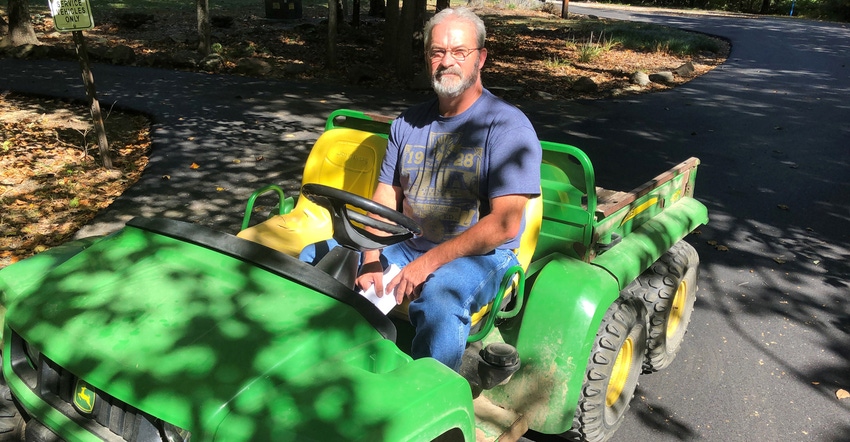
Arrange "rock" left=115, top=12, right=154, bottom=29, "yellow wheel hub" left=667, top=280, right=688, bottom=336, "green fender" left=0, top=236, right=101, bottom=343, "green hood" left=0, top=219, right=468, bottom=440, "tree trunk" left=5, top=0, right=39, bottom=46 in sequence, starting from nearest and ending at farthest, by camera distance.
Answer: "green hood" left=0, top=219, right=468, bottom=440, "green fender" left=0, top=236, right=101, bottom=343, "yellow wheel hub" left=667, top=280, right=688, bottom=336, "tree trunk" left=5, top=0, right=39, bottom=46, "rock" left=115, top=12, right=154, bottom=29

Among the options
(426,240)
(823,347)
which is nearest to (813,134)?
(823,347)

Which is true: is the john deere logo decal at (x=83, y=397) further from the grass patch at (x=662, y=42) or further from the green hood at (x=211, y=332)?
the grass patch at (x=662, y=42)

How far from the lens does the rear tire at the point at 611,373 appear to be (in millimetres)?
2900

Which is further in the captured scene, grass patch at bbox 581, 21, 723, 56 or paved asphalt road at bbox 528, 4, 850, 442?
grass patch at bbox 581, 21, 723, 56

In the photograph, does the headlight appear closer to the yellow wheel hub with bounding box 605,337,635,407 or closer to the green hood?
the green hood

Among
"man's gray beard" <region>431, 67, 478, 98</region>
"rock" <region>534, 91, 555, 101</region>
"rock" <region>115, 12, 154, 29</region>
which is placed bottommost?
"rock" <region>534, 91, 555, 101</region>

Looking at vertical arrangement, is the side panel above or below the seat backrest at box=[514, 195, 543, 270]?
below

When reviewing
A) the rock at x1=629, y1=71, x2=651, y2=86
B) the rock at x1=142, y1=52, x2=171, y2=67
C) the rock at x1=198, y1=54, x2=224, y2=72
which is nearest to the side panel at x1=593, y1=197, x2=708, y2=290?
the rock at x1=629, y1=71, x2=651, y2=86

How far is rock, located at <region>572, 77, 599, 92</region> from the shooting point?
1238 centimetres

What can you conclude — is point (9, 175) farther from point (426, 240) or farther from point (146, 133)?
point (426, 240)

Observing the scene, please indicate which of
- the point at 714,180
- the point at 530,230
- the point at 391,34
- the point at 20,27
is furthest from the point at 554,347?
the point at 20,27

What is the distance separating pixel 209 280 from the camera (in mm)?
2148

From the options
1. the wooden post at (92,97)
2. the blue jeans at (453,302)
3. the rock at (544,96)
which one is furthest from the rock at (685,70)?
the blue jeans at (453,302)

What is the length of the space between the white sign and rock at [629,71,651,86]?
9939mm
